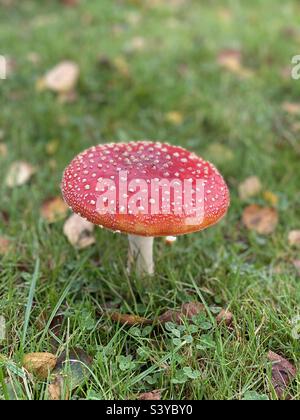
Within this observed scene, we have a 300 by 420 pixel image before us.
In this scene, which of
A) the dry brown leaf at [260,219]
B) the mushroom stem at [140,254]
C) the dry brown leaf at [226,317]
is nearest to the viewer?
the dry brown leaf at [226,317]

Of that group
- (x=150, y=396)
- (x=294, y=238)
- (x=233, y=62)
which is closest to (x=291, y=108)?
(x=233, y=62)

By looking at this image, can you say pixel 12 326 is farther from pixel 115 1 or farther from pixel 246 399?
pixel 115 1

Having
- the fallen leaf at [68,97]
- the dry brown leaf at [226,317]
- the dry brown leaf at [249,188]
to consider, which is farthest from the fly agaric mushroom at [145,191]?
the fallen leaf at [68,97]

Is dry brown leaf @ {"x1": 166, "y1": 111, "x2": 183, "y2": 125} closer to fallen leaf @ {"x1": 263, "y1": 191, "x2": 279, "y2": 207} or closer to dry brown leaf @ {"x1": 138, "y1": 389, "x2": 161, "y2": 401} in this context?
fallen leaf @ {"x1": 263, "y1": 191, "x2": 279, "y2": 207}

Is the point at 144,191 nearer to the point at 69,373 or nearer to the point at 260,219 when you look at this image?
the point at 69,373

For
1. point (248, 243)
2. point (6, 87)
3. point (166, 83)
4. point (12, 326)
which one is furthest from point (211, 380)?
point (6, 87)

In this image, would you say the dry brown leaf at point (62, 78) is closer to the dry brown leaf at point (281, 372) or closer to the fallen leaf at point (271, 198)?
the fallen leaf at point (271, 198)
